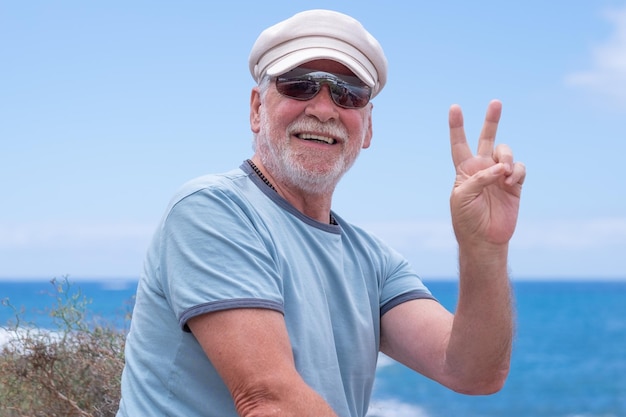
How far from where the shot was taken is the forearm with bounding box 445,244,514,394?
8.86 ft

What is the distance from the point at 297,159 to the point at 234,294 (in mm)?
770

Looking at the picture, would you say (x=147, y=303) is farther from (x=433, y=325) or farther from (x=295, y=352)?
(x=433, y=325)

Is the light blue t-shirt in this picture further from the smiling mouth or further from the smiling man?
the smiling mouth

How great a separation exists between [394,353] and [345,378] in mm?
476

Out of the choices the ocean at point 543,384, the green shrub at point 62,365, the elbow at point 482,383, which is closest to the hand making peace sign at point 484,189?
the elbow at point 482,383

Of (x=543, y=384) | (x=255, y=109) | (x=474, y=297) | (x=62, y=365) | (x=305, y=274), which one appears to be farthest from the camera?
(x=543, y=384)

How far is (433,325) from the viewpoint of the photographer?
10.1 ft

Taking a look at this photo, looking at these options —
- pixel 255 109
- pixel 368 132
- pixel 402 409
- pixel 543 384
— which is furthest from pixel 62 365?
pixel 543 384

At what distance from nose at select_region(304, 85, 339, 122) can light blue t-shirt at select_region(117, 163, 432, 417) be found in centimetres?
31

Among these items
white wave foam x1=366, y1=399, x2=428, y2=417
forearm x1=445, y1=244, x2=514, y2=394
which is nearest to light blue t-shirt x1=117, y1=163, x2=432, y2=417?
forearm x1=445, y1=244, x2=514, y2=394

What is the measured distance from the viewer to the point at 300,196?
114 inches

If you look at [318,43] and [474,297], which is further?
[318,43]

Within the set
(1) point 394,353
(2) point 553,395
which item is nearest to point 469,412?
(2) point 553,395

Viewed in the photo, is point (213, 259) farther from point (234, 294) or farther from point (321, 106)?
point (321, 106)
